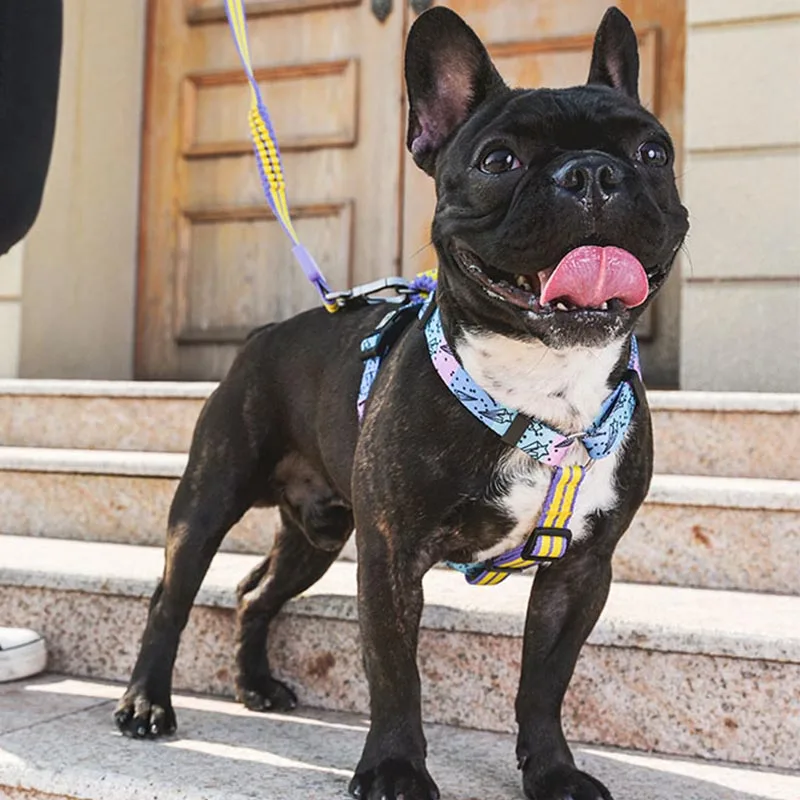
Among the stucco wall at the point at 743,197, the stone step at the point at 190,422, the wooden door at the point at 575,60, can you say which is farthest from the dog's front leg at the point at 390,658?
the wooden door at the point at 575,60

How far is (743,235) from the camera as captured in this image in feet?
11.8

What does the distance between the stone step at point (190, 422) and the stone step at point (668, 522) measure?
101mm

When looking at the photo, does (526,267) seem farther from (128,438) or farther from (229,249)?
(229,249)

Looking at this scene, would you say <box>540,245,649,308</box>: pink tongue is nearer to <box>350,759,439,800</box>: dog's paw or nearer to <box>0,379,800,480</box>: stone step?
<box>350,759,439,800</box>: dog's paw

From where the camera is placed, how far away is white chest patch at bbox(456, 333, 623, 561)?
5.61 ft

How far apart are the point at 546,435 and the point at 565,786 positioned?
54 cm

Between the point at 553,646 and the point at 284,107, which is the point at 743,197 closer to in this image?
the point at 284,107

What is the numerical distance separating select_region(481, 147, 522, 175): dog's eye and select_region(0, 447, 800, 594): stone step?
1.13 metres

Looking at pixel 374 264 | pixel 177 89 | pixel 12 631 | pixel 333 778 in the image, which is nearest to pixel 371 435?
pixel 333 778

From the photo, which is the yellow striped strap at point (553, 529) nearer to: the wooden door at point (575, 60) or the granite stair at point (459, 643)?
the granite stair at point (459, 643)

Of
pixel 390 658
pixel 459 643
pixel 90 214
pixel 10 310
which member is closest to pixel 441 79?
pixel 390 658

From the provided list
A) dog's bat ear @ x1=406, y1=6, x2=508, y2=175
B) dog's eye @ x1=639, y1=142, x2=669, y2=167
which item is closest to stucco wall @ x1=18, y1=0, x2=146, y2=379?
dog's bat ear @ x1=406, y1=6, x2=508, y2=175

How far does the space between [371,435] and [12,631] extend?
1159mm

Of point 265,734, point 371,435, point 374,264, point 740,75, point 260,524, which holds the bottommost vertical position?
point 265,734
